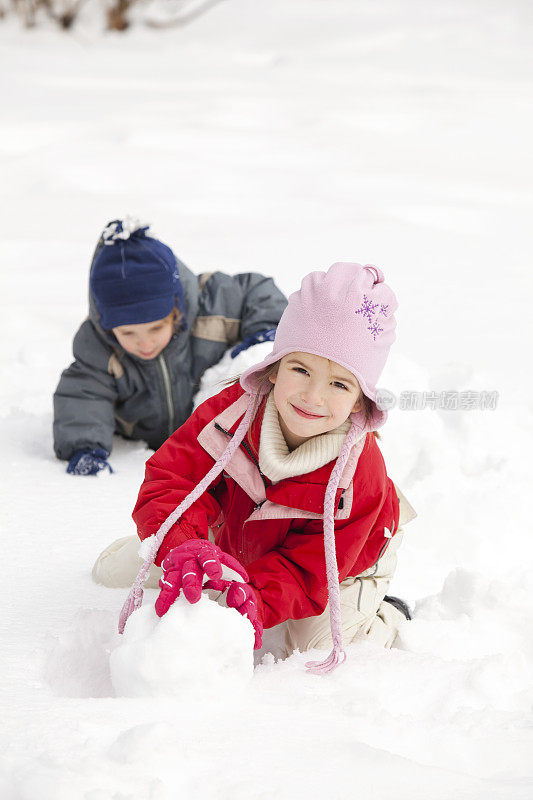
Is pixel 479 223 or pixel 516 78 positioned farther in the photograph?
pixel 516 78

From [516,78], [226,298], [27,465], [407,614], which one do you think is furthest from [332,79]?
[407,614]

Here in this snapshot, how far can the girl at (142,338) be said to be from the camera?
95.8 inches

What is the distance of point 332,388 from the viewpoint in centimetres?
146

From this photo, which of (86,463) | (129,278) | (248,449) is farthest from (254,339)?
(248,449)

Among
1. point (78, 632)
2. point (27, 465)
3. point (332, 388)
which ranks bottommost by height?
point (27, 465)

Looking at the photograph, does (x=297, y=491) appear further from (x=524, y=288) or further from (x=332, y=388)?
(x=524, y=288)

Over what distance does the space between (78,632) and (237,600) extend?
13.7 inches

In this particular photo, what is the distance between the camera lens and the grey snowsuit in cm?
255

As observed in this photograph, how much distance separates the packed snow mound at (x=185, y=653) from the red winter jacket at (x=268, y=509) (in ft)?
0.52

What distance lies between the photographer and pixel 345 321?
1431mm

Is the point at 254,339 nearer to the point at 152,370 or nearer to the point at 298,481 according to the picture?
the point at 152,370

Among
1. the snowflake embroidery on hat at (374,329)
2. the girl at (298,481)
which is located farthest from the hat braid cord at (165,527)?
the snowflake embroidery on hat at (374,329)

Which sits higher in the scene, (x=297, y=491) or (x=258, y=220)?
(x=297, y=491)

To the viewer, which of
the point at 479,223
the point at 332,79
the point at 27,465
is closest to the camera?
the point at 27,465
